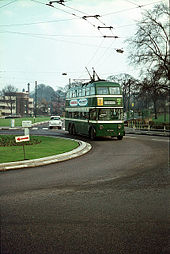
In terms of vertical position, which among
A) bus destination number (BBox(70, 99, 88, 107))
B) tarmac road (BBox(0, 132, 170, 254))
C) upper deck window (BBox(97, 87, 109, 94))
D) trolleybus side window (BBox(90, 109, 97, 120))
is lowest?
tarmac road (BBox(0, 132, 170, 254))

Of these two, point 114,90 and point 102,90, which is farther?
point 114,90

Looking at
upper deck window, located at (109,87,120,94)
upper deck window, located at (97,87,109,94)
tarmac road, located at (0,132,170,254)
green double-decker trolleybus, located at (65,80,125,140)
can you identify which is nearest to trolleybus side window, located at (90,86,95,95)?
green double-decker trolleybus, located at (65,80,125,140)

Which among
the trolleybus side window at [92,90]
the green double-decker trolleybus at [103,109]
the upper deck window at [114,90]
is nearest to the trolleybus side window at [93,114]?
the green double-decker trolleybus at [103,109]

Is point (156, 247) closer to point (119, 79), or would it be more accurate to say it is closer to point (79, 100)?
point (79, 100)

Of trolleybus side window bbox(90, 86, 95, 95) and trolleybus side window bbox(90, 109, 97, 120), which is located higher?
trolleybus side window bbox(90, 86, 95, 95)

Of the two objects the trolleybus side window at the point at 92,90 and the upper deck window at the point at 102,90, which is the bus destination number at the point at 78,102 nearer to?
the trolleybus side window at the point at 92,90

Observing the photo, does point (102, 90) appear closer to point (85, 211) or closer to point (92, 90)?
point (92, 90)

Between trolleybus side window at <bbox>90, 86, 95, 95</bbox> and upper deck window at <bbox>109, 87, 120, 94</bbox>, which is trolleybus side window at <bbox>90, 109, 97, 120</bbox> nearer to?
trolleybus side window at <bbox>90, 86, 95, 95</bbox>

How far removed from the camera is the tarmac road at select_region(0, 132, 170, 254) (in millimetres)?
4180

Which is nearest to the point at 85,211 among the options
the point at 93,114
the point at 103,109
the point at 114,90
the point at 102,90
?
the point at 103,109

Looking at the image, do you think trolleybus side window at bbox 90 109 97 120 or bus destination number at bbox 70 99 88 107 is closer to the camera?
trolleybus side window at bbox 90 109 97 120

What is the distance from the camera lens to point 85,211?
567cm

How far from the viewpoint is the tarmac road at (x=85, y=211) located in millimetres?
4180

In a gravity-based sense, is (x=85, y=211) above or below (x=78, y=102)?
below
